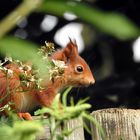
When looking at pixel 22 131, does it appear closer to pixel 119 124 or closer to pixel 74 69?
pixel 119 124

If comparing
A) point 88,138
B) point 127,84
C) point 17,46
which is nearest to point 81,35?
point 127,84

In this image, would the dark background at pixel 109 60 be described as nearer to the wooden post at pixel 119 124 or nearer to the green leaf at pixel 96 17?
the wooden post at pixel 119 124

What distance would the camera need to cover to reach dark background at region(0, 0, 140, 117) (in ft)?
20.2

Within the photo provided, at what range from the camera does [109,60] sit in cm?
723

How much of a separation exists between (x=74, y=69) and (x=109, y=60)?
3267 mm

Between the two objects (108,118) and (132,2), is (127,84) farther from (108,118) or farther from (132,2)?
(108,118)

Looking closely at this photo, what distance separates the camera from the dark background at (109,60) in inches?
242

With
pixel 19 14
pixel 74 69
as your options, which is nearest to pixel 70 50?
pixel 74 69

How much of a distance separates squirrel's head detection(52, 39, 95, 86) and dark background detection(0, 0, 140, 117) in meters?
1.63

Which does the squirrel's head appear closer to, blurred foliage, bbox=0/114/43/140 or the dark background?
the dark background

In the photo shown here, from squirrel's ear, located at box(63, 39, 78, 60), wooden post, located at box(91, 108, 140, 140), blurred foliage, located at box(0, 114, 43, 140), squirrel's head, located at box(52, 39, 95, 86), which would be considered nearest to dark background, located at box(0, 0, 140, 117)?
squirrel's head, located at box(52, 39, 95, 86)

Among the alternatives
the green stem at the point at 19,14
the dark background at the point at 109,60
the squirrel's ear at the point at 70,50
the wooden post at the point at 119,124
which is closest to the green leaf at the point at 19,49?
the green stem at the point at 19,14

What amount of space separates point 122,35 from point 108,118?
148 centimetres

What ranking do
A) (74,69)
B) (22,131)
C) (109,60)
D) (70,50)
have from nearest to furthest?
1. (22,131)
2. (70,50)
3. (74,69)
4. (109,60)
